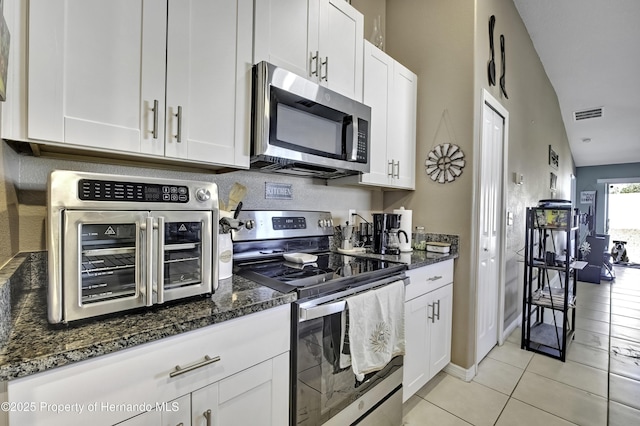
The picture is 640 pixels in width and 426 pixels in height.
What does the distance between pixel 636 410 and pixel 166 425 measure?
9.02 ft

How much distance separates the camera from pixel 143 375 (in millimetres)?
778

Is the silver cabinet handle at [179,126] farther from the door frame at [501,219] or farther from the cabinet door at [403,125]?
the door frame at [501,219]

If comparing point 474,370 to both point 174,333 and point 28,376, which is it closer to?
point 174,333

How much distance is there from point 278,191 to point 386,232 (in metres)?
0.88

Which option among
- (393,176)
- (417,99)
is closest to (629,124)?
(417,99)

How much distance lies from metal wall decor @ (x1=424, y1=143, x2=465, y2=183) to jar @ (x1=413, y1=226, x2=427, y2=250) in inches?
16.8

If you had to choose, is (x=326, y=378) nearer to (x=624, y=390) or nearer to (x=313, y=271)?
(x=313, y=271)

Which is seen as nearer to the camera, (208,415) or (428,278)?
(208,415)

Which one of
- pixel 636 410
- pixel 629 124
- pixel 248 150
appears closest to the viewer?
pixel 248 150

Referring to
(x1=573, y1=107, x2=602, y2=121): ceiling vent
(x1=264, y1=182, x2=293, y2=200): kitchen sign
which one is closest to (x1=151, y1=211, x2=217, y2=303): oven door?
(x1=264, y1=182, x2=293, y2=200): kitchen sign

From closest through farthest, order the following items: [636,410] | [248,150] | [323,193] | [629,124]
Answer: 1. [248,150]
2. [636,410]
3. [323,193]
4. [629,124]

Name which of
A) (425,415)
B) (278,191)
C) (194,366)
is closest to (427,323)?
(425,415)

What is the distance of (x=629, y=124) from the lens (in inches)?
209

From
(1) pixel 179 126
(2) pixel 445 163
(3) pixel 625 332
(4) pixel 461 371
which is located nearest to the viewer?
(1) pixel 179 126
